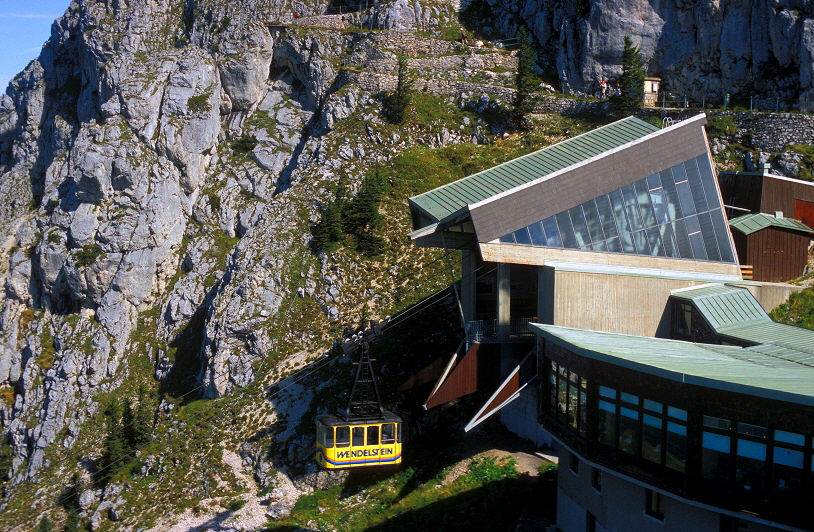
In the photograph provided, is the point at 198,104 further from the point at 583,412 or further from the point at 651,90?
the point at 583,412

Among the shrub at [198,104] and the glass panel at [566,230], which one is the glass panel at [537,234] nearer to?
the glass panel at [566,230]

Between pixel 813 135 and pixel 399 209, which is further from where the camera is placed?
pixel 399 209

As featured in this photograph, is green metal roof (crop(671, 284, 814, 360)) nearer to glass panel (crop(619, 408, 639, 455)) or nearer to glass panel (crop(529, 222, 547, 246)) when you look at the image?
glass panel (crop(529, 222, 547, 246))

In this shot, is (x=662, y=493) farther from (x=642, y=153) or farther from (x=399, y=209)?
(x=399, y=209)

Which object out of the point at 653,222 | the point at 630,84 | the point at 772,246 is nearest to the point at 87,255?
the point at 630,84

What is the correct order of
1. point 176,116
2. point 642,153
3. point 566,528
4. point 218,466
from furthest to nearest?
point 176,116, point 218,466, point 642,153, point 566,528

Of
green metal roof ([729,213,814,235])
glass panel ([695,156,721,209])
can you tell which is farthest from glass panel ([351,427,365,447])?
green metal roof ([729,213,814,235])

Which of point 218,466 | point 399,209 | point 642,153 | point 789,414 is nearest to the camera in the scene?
point 789,414

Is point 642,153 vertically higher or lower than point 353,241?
higher

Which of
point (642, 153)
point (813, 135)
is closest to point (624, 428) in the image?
point (642, 153)
